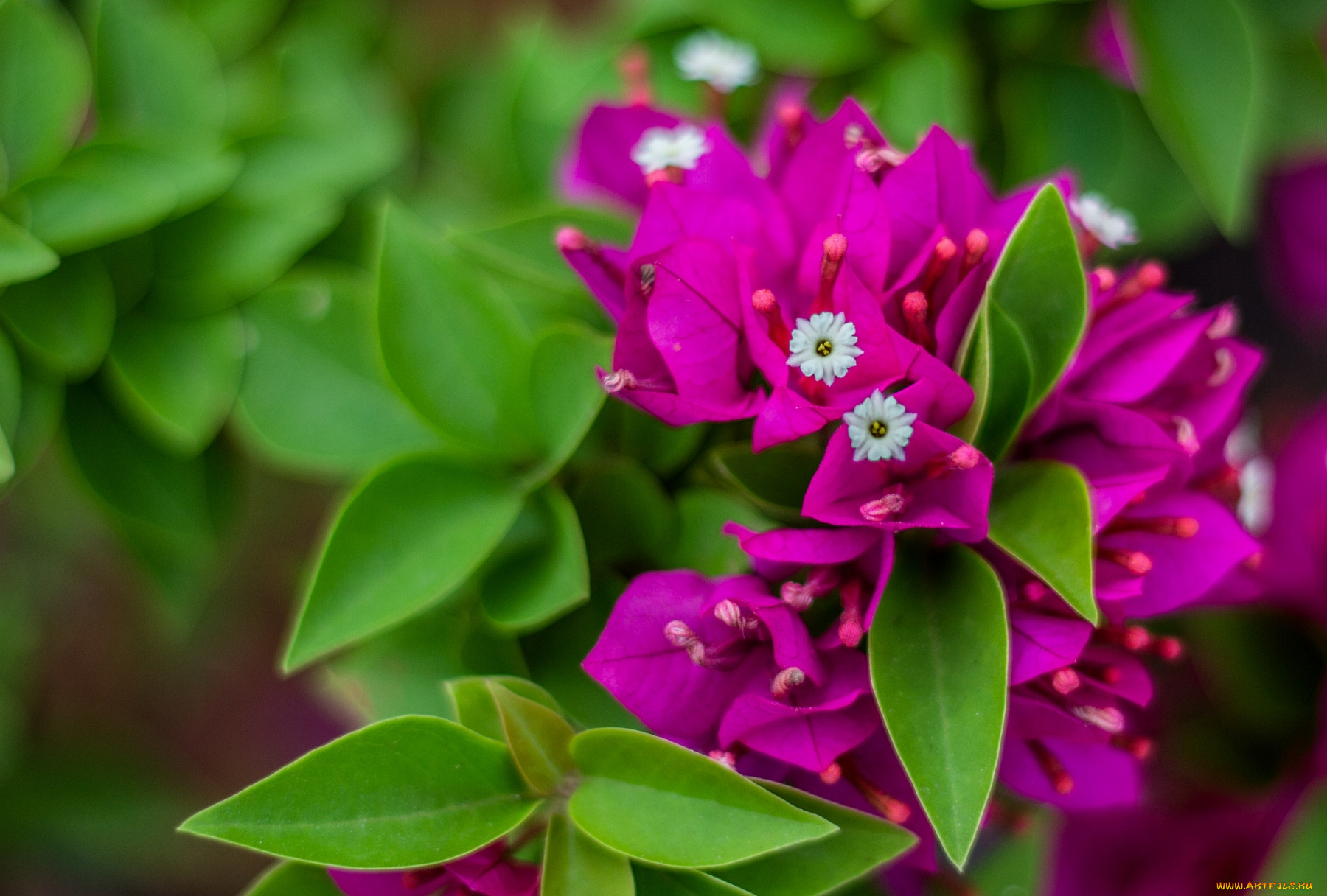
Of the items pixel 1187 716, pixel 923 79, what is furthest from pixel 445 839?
pixel 1187 716

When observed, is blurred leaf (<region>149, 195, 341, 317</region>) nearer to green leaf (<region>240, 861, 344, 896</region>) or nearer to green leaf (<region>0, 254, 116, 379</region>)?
green leaf (<region>0, 254, 116, 379</region>)

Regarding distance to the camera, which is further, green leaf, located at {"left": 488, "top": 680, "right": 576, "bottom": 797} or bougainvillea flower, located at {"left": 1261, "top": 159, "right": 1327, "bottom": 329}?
bougainvillea flower, located at {"left": 1261, "top": 159, "right": 1327, "bottom": 329}

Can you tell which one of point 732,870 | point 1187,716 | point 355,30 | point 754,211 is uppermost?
point 754,211

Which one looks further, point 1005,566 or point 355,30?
point 355,30

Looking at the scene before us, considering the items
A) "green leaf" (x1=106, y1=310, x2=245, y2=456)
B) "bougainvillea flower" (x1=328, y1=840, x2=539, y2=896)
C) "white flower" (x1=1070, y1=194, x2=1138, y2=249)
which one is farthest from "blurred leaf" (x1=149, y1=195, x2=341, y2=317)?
"white flower" (x1=1070, y1=194, x2=1138, y2=249)

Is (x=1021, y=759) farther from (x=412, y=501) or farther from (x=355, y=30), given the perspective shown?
(x=355, y=30)

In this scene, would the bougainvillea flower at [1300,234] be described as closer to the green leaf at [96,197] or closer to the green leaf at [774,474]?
the green leaf at [774,474]

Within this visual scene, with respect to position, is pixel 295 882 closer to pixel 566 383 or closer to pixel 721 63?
pixel 566 383
